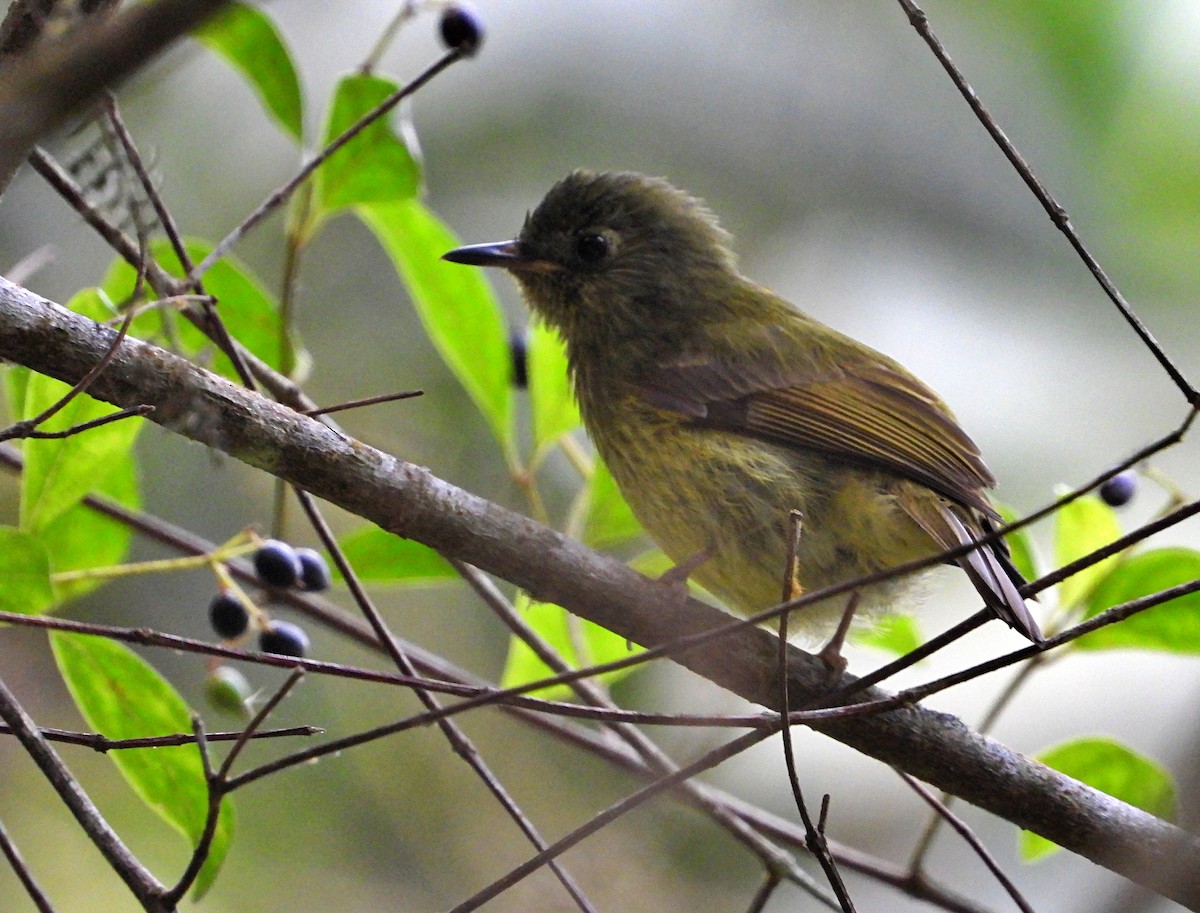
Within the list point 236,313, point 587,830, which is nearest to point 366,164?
point 236,313

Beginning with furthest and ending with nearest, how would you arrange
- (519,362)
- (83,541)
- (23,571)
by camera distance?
(519,362) < (83,541) < (23,571)

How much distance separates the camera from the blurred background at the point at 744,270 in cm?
487

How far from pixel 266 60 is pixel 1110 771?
7.77 feet

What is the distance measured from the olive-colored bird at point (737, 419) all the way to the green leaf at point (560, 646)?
257 mm

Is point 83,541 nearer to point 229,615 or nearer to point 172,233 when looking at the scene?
point 229,615

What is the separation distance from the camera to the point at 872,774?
5.29 meters

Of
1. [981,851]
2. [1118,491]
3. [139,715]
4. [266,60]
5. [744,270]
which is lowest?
[139,715]

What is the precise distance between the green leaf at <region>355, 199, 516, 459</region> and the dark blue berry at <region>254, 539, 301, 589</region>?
2.83 ft

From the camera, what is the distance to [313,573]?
A: 2578mm

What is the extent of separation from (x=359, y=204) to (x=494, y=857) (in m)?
2.91

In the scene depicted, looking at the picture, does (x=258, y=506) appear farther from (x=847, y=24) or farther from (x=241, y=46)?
(x=847, y=24)

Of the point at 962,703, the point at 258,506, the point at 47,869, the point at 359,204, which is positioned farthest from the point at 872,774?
the point at 359,204

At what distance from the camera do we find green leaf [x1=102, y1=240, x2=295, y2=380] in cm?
283

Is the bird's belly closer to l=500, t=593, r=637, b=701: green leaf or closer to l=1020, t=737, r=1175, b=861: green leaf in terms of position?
l=500, t=593, r=637, b=701: green leaf
